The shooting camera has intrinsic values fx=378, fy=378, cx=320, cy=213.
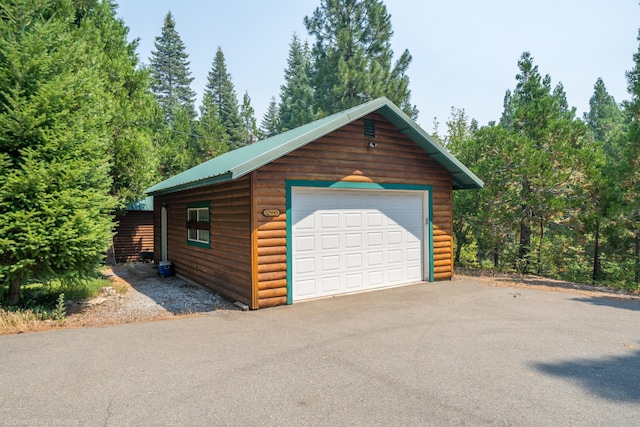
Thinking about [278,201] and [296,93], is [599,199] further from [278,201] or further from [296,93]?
[296,93]

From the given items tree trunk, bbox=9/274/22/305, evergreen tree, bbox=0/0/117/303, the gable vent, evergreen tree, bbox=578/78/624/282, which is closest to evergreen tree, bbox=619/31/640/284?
evergreen tree, bbox=578/78/624/282

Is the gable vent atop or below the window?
atop

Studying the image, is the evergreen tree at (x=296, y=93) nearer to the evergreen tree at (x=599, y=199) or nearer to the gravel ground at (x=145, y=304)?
the evergreen tree at (x=599, y=199)

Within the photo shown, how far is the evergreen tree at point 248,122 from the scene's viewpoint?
40.1 m

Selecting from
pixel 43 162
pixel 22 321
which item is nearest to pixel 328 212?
pixel 43 162

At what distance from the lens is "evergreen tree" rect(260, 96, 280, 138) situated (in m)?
33.8

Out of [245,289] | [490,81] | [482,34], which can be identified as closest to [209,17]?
[482,34]

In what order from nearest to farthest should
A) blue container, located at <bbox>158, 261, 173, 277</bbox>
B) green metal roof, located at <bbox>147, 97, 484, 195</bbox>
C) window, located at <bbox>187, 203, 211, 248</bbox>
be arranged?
green metal roof, located at <bbox>147, 97, 484, 195</bbox>, window, located at <bbox>187, 203, 211, 248</bbox>, blue container, located at <bbox>158, 261, 173, 277</bbox>

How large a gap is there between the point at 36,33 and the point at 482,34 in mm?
8973

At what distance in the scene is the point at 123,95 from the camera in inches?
481

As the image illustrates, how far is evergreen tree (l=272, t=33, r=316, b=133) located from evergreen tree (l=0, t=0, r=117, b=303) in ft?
60.5

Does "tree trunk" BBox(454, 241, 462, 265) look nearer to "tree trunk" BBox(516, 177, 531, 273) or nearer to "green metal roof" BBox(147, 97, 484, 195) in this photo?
"tree trunk" BBox(516, 177, 531, 273)

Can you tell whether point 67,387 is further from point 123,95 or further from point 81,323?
point 123,95

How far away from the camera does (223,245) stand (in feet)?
27.3
